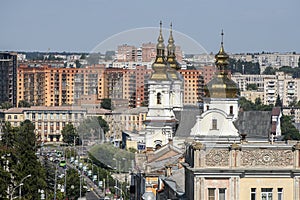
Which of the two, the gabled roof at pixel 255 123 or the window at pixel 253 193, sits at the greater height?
the gabled roof at pixel 255 123

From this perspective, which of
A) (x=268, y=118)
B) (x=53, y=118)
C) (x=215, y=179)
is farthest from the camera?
(x=53, y=118)

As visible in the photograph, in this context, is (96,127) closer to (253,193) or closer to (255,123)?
(253,193)

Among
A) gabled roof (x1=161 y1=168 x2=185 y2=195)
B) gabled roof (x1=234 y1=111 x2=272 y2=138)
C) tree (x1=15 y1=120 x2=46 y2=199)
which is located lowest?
tree (x1=15 y1=120 x2=46 y2=199)

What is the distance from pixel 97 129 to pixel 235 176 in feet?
35.4

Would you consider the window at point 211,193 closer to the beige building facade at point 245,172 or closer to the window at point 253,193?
the beige building facade at point 245,172

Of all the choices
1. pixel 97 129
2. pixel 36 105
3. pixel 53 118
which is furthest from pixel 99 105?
pixel 36 105

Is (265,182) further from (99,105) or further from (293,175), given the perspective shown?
(99,105)

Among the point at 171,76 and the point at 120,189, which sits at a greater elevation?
the point at 171,76

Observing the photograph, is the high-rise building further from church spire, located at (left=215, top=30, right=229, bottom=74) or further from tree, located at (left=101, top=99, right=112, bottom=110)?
church spire, located at (left=215, top=30, right=229, bottom=74)

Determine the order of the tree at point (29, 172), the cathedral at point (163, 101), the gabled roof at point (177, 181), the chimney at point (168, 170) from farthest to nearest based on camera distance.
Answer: the tree at point (29, 172) < the cathedral at point (163, 101) < the chimney at point (168, 170) < the gabled roof at point (177, 181)

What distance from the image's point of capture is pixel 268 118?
79.8m

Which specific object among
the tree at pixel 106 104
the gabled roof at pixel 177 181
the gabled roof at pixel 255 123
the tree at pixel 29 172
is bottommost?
the tree at pixel 29 172

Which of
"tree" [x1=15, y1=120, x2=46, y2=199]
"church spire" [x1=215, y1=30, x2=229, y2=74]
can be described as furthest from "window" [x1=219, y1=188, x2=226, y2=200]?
"church spire" [x1=215, y1=30, x2=229, y2=74]

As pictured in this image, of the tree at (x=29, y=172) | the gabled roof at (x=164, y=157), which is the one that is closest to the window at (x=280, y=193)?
the gabled roof at (x=164, y=157)
